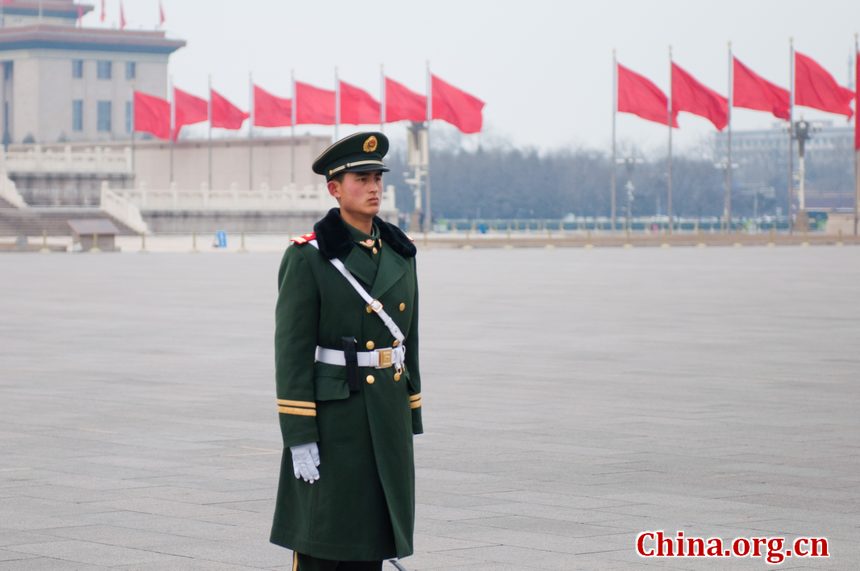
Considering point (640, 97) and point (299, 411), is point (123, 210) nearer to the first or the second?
point (640, 97)

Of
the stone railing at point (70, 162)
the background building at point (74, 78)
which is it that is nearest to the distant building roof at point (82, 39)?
the background building at point (74, 78)

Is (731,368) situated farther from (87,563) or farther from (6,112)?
(6,112)

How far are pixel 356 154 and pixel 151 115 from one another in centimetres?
6418

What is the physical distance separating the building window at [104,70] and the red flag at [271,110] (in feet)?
137

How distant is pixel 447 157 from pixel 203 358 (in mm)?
99763

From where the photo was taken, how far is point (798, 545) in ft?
21.0

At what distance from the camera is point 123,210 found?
58594 millimetres

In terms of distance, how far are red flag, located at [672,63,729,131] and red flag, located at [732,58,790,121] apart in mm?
1129

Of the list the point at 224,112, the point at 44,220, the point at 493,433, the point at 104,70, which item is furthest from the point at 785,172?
the point at 493,433

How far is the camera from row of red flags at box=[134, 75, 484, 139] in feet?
193

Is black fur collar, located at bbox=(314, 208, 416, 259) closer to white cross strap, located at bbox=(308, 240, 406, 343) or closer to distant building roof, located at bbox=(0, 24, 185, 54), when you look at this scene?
white cross strap, located at bbox=(308, 240, 406, 343)

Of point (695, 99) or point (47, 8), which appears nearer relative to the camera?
point (695, 99)

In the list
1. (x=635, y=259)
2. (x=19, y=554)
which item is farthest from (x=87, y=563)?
(x=635, y=259)

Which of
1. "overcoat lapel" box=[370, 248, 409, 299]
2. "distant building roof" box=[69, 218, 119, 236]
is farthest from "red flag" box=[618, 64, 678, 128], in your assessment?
"overcoat lapel" box=[370, 248, 409, 299]
